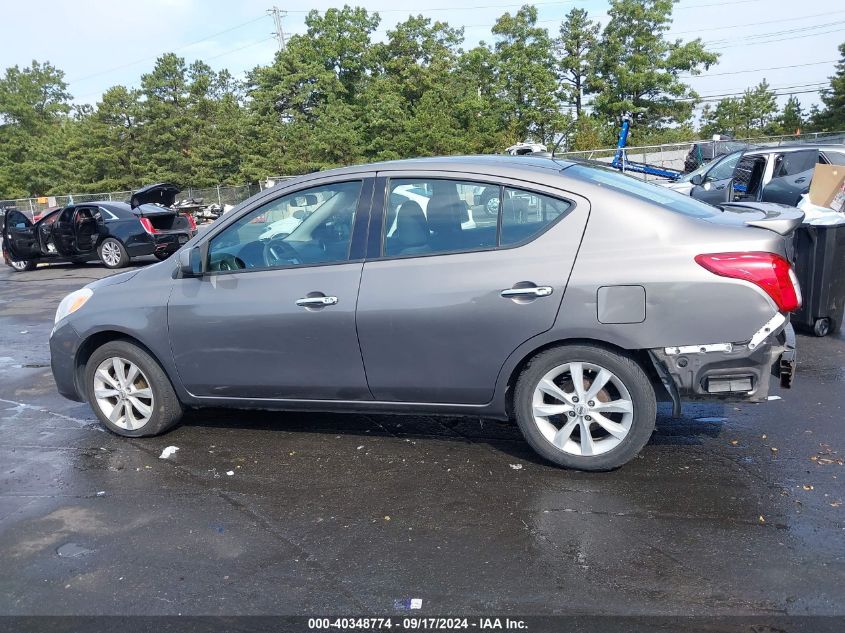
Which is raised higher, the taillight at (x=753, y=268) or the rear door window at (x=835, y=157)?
the rear door window at (x=835, y=157)

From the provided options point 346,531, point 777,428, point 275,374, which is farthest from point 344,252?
point 777,428

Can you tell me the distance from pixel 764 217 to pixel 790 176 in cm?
688

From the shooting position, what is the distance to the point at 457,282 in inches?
155

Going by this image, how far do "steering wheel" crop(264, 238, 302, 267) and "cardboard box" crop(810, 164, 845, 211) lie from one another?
5.14 metres

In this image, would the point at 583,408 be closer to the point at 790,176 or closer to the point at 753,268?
the point at 753,268

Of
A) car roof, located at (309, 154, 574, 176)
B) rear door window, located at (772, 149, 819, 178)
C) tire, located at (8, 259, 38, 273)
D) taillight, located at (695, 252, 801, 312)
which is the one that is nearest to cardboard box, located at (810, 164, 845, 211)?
car roof, located at (309, 154, 574, 176)

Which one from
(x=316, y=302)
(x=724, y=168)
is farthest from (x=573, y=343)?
(x=724, y=168)

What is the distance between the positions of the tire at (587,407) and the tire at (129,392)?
240cm

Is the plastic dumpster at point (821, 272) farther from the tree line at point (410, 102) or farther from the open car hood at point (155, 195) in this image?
the tree line at point (410, 102)

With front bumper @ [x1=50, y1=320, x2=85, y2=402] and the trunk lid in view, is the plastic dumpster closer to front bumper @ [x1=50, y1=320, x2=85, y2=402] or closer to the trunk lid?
front bumper @ [x1=50, y1=320, x2=85, y2=402]

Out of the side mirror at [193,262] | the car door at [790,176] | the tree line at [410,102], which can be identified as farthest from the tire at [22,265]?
the tree line at [410,102]

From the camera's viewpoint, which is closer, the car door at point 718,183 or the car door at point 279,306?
the car door at point 279,306

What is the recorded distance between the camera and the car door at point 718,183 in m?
11.6

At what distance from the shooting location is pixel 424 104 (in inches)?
1617
